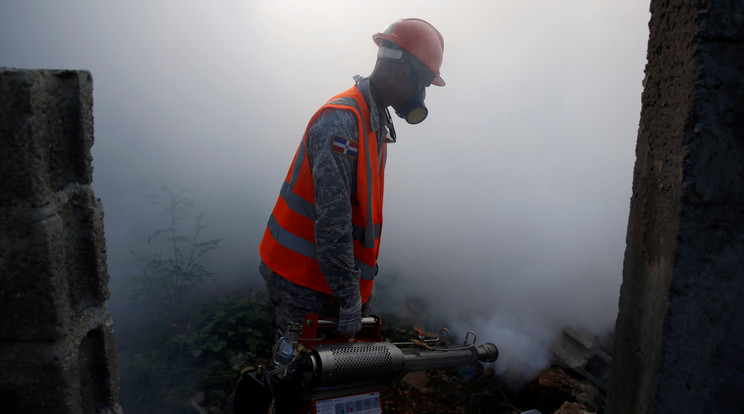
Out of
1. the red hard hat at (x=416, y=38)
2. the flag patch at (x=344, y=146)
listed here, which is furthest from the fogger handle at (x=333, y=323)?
the red hard hat at (x=416, y=38)

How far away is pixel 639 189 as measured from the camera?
1592 millimetres

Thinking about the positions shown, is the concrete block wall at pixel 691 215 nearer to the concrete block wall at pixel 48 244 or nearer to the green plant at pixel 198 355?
the concrete block wall at pixel 48 244

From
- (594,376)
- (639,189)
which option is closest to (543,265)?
(594,376)

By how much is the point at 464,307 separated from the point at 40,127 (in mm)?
4676

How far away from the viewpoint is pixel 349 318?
2.25 m

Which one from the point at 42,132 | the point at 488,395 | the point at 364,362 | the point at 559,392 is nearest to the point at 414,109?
the point at 364,362

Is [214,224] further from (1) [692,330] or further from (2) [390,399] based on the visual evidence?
(1) [692,330]

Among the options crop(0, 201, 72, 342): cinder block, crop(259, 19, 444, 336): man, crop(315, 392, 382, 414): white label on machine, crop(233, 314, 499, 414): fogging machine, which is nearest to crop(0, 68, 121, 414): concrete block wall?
crop(0, 201, 72, 342): cinder block

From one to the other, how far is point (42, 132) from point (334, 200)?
48.6 inches

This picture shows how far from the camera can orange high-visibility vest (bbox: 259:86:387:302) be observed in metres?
2.31

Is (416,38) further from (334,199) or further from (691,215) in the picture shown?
(691,215)

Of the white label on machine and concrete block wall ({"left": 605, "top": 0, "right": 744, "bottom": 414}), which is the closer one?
concrete block wall ({"left": 605, "top": 0, "right": 744, "bottom": 414})

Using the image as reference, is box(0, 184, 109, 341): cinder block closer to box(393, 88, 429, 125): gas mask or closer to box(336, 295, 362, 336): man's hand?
box(336, 295, 362, 336): man's hand

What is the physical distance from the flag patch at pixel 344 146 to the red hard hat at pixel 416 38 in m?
0.81
